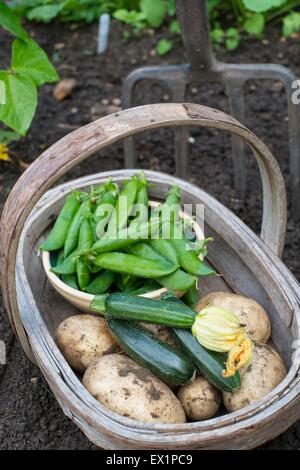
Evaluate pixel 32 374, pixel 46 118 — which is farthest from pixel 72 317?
pixel 46 118

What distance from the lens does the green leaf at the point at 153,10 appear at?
3934 mm

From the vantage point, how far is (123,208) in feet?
7.72

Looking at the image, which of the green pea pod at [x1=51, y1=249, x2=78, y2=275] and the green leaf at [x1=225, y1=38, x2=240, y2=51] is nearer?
the green pea pod at [x1=51, y1=249, x2=78, y2=275]

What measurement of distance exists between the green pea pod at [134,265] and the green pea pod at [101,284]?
7 cm

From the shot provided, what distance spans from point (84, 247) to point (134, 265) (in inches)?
7.1

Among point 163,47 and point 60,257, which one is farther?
point 163,47

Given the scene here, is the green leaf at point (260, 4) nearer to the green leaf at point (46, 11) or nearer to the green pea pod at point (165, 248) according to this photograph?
the green leaf at point (46, 11)

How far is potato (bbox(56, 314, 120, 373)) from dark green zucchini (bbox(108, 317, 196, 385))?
5cm

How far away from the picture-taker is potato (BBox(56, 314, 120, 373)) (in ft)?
6.92

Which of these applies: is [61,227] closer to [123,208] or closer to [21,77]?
[123,208]

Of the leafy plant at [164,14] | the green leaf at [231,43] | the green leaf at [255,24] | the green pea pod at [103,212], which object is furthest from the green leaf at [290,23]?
the green pea pod at [103,212]

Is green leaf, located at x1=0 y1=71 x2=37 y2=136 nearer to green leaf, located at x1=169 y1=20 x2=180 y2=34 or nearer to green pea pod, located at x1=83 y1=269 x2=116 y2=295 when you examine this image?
green pea pod, located at x1=83 y1=269 x2=116 y2=295

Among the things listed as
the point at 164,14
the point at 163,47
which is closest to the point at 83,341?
the point at 163,47

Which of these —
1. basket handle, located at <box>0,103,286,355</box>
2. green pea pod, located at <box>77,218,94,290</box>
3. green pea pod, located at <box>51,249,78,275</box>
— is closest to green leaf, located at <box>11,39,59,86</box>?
green pea pod, located at <box>77,218,94,290</box>
